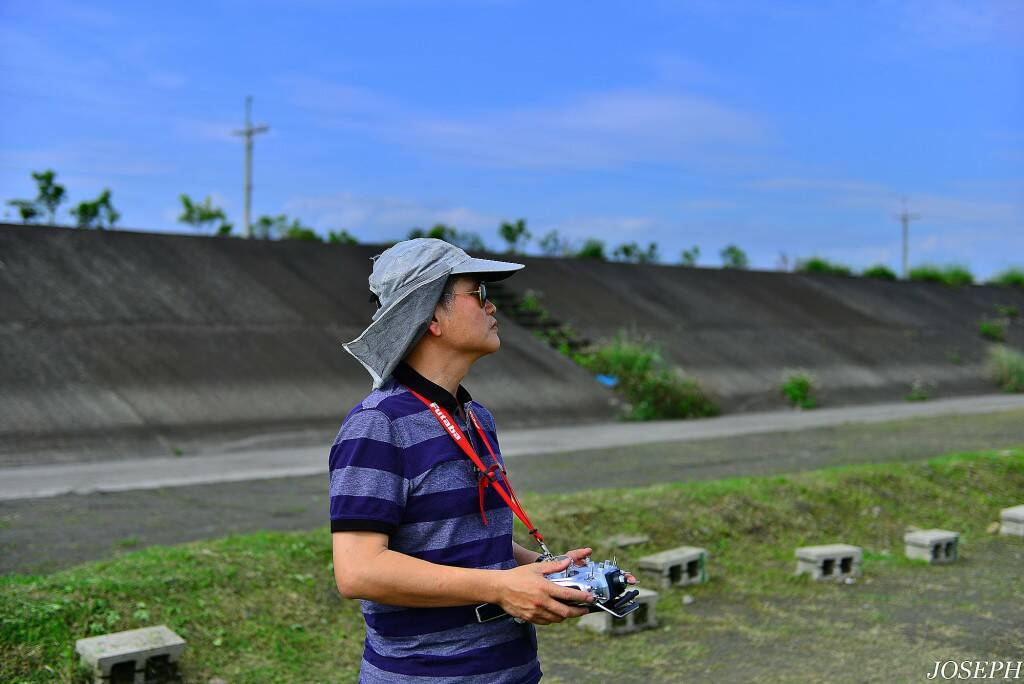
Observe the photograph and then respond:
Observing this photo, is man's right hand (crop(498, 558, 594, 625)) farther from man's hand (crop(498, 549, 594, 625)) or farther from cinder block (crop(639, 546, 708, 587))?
cinder block (crop(639, 546, 708, 587))

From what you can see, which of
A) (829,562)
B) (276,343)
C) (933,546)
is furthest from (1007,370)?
(829,562)

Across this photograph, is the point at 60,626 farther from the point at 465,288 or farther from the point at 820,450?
the point at 820,450

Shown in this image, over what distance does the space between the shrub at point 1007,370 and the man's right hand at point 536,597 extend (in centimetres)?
2281

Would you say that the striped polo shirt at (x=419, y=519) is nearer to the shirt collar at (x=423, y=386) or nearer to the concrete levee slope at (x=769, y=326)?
the shirt collar at (x=423, y=386)

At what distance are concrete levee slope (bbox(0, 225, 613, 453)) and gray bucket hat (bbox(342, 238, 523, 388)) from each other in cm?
970

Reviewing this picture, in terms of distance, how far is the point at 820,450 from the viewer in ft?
38.6

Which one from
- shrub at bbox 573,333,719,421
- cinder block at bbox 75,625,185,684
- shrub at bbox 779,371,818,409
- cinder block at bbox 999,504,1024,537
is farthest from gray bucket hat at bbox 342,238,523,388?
shrub at bbox 779,371,818,409

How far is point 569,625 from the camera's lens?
225 inches

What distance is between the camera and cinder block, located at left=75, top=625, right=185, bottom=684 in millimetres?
4266

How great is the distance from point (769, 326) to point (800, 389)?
4011mm

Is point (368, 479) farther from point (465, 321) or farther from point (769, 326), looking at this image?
point (769, 326)

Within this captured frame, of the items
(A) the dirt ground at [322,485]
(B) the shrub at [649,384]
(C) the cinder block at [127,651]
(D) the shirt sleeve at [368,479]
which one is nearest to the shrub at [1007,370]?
(A) the dirt ground at [322,485]

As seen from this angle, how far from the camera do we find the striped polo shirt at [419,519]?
2.21 meters

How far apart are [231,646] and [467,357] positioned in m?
3.08
